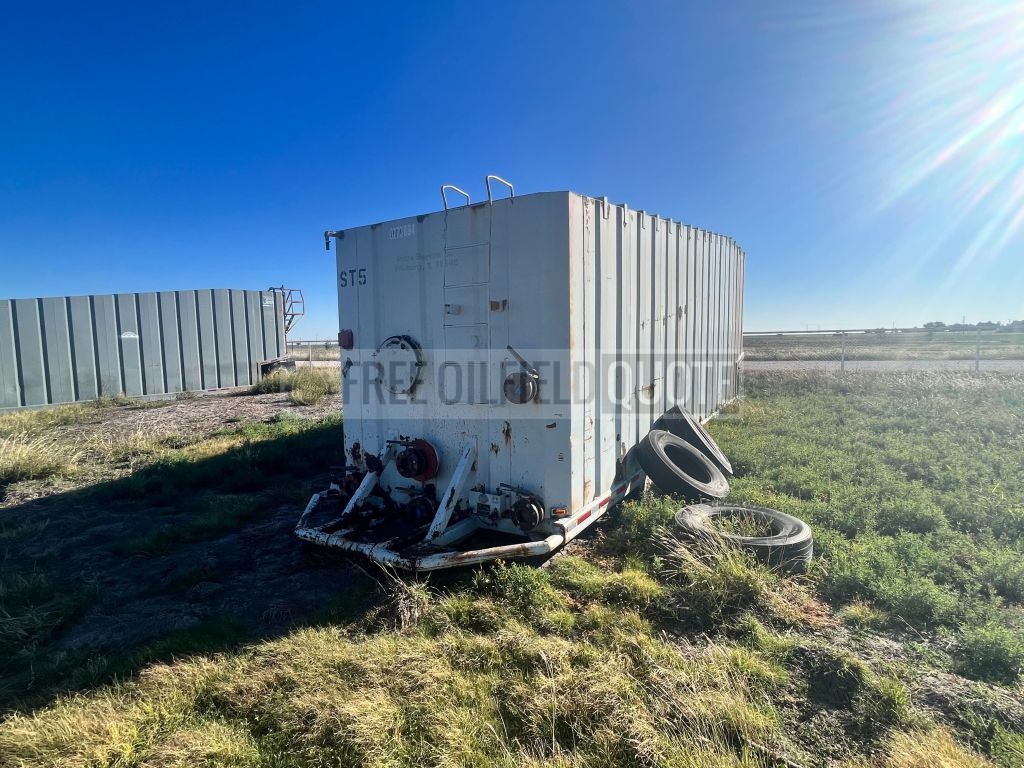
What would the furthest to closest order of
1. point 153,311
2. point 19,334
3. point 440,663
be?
point 153,311, point 19,334, point 440,663

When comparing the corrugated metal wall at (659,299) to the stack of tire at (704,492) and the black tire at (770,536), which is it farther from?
the black tire at (770,536)

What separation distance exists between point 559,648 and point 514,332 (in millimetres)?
2248

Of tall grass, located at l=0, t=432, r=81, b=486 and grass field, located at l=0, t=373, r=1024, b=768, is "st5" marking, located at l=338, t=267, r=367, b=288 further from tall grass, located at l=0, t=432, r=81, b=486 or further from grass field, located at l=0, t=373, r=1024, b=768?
tall grass, located at l=0, t=432, r=81, b=486

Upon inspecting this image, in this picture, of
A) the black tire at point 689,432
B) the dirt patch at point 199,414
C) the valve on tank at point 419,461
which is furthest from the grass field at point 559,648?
the dirt patch at point 199,414

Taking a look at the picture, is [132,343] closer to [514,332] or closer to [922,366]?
[514,332]

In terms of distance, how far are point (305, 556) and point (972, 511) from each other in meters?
6.45

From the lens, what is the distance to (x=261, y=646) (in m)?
3.06

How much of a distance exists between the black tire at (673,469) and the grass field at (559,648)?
13.8 inches

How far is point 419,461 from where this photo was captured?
4.35 metres

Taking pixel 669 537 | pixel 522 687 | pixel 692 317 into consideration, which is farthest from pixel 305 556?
pixel 692 317

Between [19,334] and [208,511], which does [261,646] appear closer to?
[208,511]

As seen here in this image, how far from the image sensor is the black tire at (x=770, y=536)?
3861 millimetres

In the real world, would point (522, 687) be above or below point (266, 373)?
below

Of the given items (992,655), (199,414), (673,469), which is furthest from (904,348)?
(199,414)
